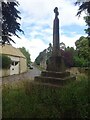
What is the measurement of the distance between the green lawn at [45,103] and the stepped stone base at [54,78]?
6.04 feet

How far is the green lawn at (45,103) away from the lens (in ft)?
18.3

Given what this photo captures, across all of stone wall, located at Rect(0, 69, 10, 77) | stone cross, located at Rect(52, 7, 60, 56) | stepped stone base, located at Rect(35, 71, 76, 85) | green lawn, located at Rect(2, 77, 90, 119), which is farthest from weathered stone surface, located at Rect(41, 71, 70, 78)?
stone wall, located at Rect(0, 69, 10, 77)

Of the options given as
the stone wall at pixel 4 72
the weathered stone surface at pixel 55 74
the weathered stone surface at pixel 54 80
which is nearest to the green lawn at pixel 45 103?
the weathered stone surface at pixel 54 80

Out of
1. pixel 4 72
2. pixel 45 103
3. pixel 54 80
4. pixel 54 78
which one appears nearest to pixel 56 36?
pixel 54 78

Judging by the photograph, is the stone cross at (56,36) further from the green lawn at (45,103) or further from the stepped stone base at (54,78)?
the green lawn at (45,103)

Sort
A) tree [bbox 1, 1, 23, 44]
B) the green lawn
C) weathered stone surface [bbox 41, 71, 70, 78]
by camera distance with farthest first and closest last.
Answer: weathered stone surface [bbox 41, 71, 70, 78], tree [bbox 1, 1, 23, 44], the green lawn

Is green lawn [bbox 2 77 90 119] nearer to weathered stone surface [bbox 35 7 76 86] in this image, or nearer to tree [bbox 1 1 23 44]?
Result: weathered stone surface [bbox 35 7 76 86]

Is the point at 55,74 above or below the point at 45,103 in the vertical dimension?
above

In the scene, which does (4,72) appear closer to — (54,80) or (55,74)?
(55,74)

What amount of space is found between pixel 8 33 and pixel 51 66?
2.89 meters

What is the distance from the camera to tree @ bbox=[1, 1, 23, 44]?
9117 mm

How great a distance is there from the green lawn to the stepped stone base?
1.84 m

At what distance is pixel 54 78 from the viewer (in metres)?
9.42

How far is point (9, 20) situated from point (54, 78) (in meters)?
3.51
